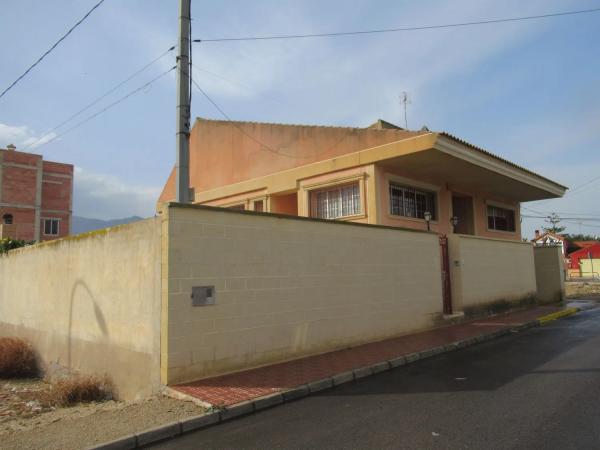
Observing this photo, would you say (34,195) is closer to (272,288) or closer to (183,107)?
(183,107)

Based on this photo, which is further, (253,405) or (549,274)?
(549,274)

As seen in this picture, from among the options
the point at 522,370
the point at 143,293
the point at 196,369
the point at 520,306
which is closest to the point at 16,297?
the point at 143,293

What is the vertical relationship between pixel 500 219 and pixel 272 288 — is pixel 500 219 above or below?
above

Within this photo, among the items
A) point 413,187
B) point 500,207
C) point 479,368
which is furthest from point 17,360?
point 500,207

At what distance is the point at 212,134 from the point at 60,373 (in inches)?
524

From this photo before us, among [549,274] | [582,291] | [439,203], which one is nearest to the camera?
[439,203]

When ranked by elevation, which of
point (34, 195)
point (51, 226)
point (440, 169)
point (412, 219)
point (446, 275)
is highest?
point (34, 195)

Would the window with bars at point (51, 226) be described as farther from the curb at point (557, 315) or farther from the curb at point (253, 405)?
the curb at point (253, 405)

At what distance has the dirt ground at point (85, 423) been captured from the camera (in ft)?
15.3

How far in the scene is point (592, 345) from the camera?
978 cm

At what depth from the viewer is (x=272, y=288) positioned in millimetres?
7969

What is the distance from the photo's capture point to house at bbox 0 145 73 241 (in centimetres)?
5153

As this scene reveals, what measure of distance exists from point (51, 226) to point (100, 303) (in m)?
54.1

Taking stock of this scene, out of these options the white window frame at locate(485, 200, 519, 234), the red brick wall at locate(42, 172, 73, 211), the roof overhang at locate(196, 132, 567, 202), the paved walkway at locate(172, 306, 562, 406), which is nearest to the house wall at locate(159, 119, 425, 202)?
the roof overhang at locate(196, 132, 567, 202)
